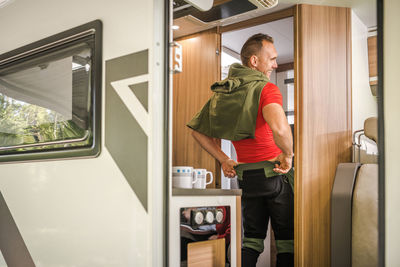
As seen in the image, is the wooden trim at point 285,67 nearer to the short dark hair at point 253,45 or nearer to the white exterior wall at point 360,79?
the short dark hair at point 253,45

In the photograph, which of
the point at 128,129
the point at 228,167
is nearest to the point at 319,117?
the point at 228,167

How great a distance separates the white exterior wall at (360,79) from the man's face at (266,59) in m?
0.66

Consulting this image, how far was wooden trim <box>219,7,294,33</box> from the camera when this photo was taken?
123 inches

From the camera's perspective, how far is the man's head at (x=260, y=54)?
3404mm

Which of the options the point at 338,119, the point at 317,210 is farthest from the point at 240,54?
the point at 317,210

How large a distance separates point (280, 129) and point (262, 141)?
270mm

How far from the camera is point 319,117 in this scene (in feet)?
9.87

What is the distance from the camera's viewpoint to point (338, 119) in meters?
3.07

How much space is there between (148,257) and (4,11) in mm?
2077

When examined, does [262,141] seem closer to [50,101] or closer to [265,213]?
[265,213]

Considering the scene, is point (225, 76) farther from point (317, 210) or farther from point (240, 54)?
point (317, 210)

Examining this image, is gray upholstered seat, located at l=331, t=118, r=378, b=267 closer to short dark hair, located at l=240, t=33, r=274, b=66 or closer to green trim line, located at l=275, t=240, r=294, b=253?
green trim line, located at l=275, t=240, r=294, b=253

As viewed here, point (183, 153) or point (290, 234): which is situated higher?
point (183, 153)

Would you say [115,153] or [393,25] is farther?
[115,153]
